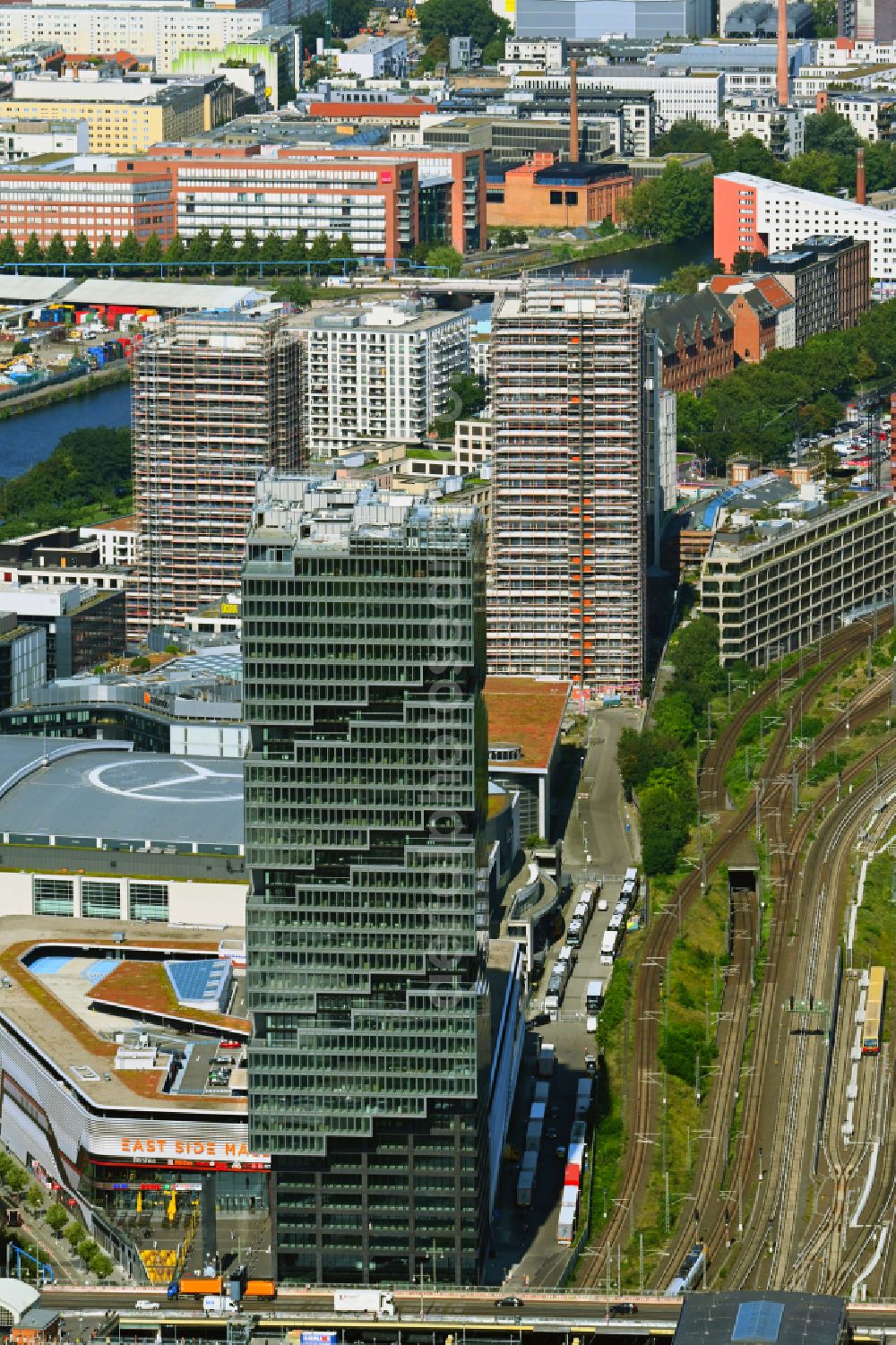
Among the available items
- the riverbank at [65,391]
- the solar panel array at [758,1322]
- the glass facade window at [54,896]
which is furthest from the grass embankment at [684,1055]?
the riverbank at [65,391]

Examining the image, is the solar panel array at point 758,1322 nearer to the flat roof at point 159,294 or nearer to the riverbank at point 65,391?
the riverbank at point 65,391

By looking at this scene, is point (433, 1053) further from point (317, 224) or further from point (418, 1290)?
point (317, 224)

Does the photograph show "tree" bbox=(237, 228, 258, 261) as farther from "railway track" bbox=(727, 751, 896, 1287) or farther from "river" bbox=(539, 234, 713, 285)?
"railway track" bbox=(727, 751, 896, 1287)

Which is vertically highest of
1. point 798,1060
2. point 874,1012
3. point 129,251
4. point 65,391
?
point 129,251

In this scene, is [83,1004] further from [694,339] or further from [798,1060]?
[694,339]

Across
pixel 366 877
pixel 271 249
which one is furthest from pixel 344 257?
pixel 366 877

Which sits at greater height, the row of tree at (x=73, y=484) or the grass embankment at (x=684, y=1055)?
the row of tree at (x=73, y=484)

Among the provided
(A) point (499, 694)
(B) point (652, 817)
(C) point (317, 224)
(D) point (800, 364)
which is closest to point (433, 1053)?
(B) point (652, 817)
